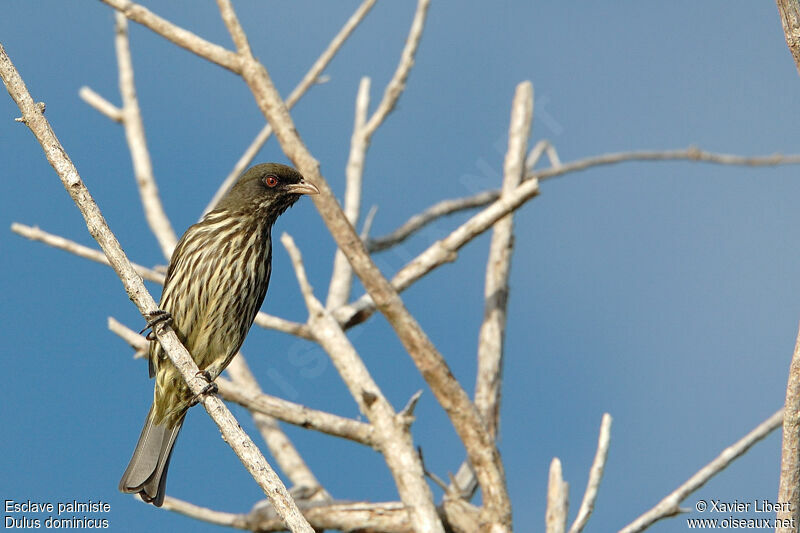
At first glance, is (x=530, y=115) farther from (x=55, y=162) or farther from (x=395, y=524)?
(x=55, y=162)

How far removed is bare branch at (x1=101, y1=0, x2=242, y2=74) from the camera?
748cm

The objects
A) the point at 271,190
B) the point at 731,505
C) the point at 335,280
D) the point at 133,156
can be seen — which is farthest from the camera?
the point at 133,156

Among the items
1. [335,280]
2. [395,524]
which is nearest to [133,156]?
[335,280]

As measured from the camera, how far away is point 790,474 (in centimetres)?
403

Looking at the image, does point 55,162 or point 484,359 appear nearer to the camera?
point 55,162

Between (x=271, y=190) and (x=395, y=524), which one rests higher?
(x=271, y=190)

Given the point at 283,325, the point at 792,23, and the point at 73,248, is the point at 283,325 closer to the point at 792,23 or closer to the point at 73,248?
the point at 73,248

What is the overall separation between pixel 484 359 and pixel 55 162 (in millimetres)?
4688

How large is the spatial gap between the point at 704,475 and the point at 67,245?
5779mm

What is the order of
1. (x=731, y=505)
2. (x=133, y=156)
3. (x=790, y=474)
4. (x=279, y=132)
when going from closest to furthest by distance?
(x=790, y=474) → (x=731, y=505) → (x=279, y=132) → (x=133, y=156)

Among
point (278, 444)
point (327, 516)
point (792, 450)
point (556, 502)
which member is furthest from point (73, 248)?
point (792, 450)

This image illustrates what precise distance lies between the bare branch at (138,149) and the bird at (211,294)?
148 inches

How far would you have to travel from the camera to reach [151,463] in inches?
227

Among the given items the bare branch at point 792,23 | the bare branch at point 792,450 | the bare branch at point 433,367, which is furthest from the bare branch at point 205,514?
the bare branch at point 792,23
